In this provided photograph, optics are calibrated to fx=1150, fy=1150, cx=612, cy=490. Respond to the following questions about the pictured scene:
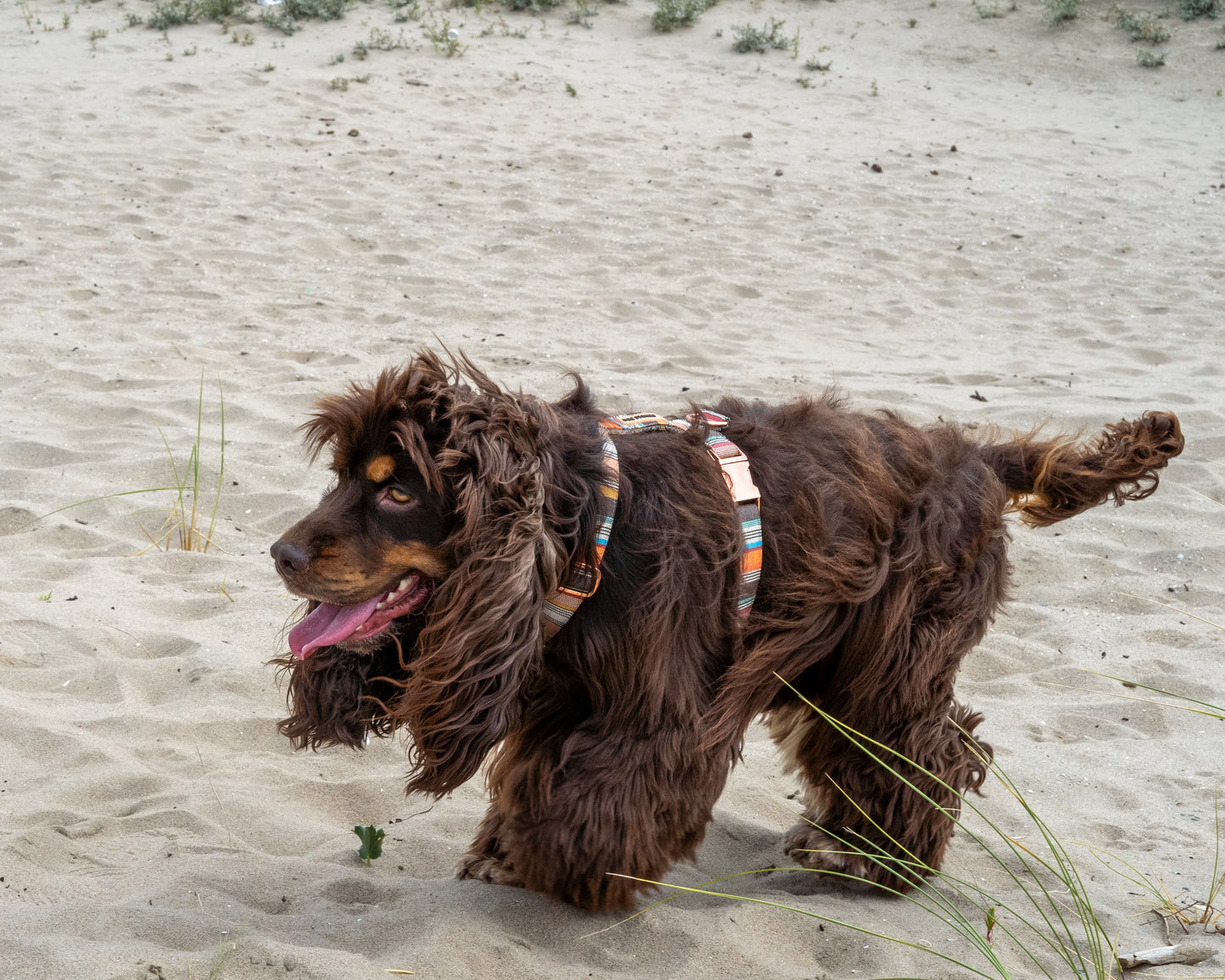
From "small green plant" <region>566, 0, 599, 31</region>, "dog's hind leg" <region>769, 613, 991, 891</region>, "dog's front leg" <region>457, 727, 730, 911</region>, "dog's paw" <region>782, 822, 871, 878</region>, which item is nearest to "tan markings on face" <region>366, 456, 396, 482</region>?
"dog's front leg" <region>457, 727, 730, 911</region>

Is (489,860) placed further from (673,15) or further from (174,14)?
(673,15)


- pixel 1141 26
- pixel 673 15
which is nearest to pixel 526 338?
pixel 673 15

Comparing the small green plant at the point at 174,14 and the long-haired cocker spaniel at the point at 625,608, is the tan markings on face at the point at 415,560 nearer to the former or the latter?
the long-haired cocker spaniel at the point at 625,608

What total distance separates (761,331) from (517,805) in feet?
17.3

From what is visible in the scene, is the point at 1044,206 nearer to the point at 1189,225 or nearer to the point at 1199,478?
the point at 1189,225

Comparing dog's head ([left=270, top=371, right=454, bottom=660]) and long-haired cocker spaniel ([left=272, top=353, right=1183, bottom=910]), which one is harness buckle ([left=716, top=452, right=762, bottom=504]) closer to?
long-haired cocker spaniel ([left=272, top=353, right=1183, bottom=910])

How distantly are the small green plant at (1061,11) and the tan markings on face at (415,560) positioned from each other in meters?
14.9

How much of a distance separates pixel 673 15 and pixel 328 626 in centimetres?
1307

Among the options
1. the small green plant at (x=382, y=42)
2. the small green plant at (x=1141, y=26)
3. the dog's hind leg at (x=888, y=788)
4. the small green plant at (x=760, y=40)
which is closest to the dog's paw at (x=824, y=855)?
the dog's hind leg at (x=888, y=788)

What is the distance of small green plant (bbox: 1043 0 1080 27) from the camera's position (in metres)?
14.5

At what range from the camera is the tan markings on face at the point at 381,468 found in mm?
2387

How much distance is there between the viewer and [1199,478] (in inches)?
222

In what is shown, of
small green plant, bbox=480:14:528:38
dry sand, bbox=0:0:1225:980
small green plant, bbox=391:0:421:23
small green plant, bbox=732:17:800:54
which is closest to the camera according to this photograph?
dry sand, bbox=0:0:1225:980

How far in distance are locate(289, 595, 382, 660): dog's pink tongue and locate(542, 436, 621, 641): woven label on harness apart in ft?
1.22
